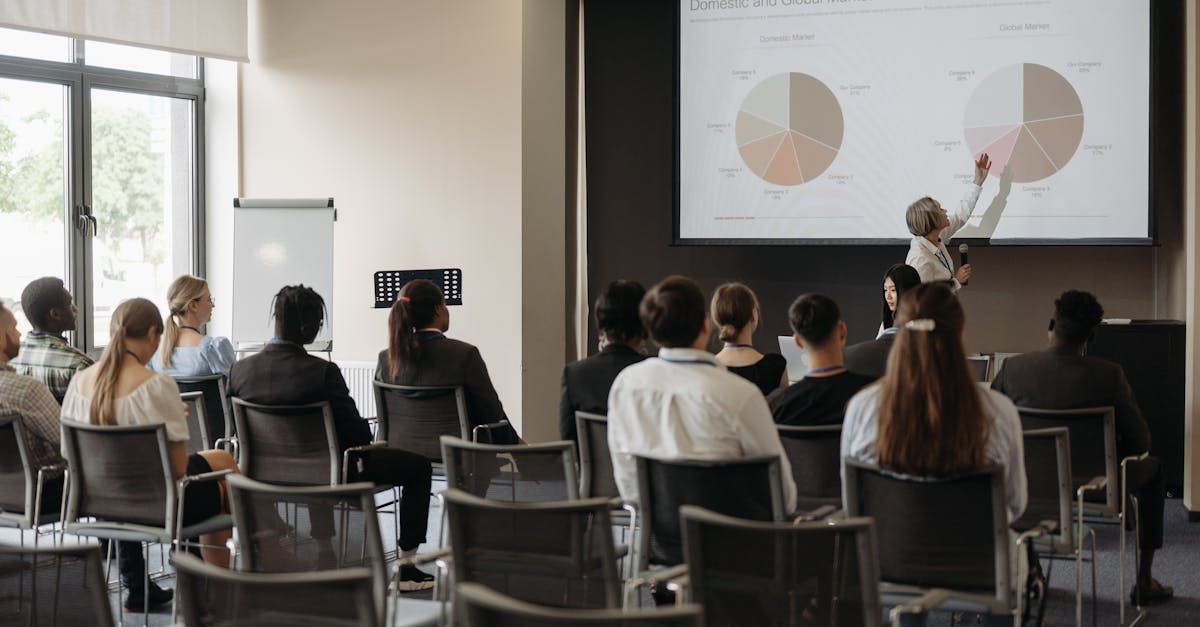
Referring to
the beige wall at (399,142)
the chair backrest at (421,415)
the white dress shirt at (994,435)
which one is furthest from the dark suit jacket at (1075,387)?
the beige wall at (399,142)

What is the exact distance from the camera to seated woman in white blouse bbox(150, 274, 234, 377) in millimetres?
5500

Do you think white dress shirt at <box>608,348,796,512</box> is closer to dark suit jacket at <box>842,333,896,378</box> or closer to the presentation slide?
dark suit jacket at <box>842,333,896,378</box>

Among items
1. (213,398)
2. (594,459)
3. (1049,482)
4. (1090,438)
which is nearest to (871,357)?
(1090,438)

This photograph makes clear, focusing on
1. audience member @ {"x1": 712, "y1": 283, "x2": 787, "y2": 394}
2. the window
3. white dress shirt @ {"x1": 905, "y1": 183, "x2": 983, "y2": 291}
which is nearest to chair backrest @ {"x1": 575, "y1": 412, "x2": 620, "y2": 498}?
audience member @ {"x1": 712, "y1": 283, "x2": 787, "y2": 394}

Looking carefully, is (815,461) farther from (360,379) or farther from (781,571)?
(360,379)

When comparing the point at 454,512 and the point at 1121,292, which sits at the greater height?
the point at 1121,292

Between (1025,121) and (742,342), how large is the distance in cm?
323

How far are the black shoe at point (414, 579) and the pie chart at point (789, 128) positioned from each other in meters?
3.54

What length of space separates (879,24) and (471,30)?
253cm

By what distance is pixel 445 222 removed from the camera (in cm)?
805

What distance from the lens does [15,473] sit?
168 inches

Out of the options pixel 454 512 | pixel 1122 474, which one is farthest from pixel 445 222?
pixel 454 512

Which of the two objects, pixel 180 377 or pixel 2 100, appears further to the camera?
pixel 2 100

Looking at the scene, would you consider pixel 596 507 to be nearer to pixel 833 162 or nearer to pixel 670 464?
pixel 670 464
